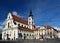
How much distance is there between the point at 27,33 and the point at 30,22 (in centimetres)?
482

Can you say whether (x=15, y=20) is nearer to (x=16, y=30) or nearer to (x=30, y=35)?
(x=16, y=30)

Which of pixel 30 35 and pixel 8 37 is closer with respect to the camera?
pixel 8 37

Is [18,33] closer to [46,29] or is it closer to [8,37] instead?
[8,37]

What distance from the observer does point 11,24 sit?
1116 inches

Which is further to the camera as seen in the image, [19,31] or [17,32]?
[19,31]

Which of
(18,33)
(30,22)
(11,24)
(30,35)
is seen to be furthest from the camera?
(30,22)

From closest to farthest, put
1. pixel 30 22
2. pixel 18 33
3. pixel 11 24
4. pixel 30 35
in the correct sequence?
1. pixel 18 33
2. pixel 11 24
3. pixel 30 35
4. pixel 30 22

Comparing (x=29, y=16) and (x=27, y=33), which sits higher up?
(x=29, y=16)

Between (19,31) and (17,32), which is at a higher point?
(19,31)

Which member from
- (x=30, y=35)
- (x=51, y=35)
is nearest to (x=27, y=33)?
(x=30, y=35)

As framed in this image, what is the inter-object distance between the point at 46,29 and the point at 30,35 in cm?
388

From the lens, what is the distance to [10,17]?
2858 cm

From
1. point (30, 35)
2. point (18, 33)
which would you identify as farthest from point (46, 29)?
point (18, 33)

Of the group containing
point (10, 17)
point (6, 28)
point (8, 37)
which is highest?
point (10, 17)
